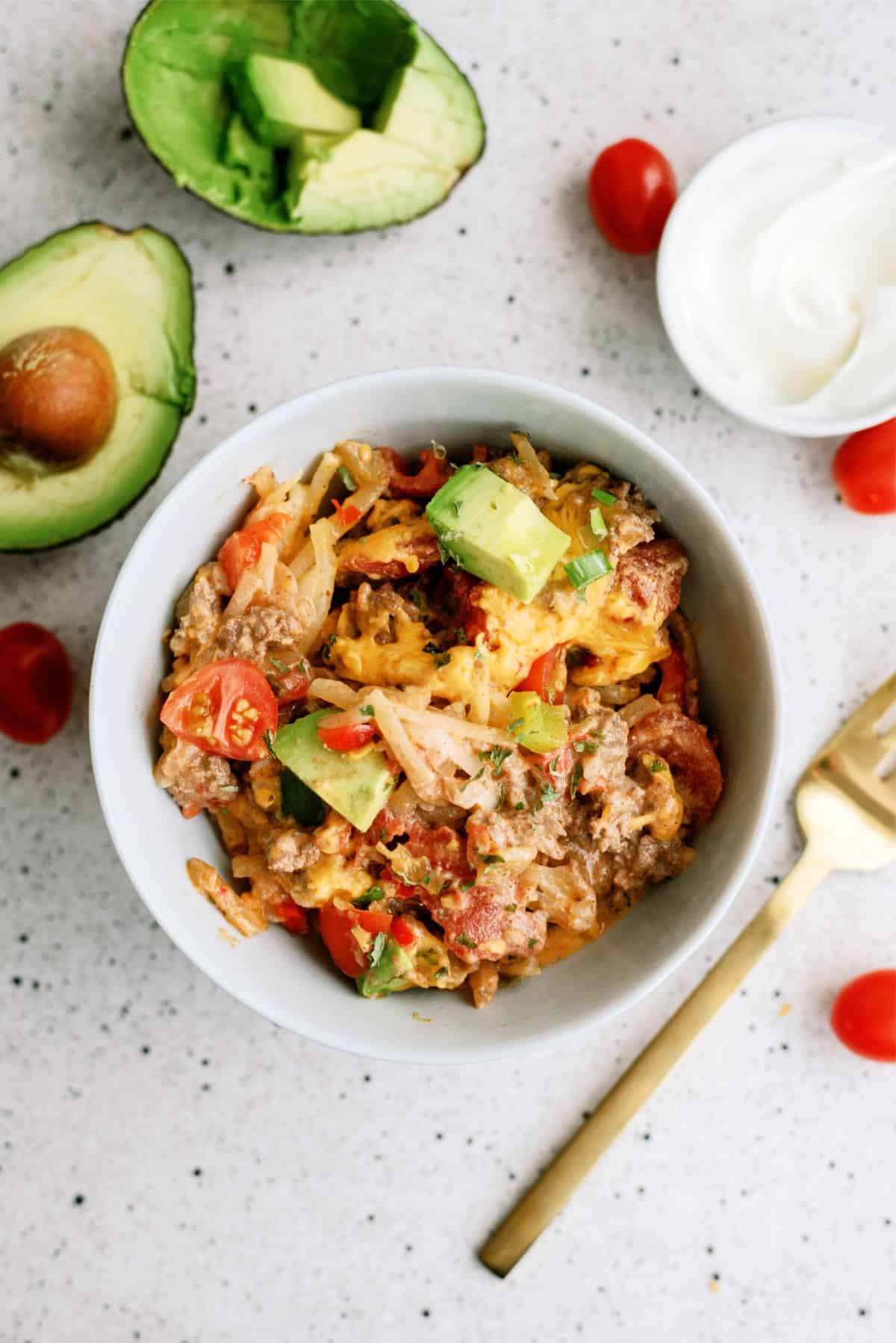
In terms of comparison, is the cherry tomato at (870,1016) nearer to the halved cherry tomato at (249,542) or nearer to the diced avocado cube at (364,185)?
the halved cherry tomato at (249,542)

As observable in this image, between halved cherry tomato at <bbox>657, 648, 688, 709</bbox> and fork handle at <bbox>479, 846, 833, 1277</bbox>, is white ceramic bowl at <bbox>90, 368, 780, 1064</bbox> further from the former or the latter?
fork handle at <bbox>479, 846, 833, 1277</bbox>

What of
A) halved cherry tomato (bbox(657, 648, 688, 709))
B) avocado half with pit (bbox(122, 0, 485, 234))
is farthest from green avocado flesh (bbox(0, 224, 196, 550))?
halved cherry tomato (bbox(657, 648, 688, 709))

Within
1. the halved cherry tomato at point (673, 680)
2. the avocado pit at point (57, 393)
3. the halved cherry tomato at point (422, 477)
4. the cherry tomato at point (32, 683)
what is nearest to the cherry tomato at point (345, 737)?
the halved cherry tomato at point (422, 477)

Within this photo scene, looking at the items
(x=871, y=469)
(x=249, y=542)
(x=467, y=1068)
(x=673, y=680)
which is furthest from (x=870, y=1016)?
(x=249, y=542)

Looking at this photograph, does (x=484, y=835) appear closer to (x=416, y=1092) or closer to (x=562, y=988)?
(x=562, y=988)

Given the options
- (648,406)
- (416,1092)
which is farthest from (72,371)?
(416,1092)

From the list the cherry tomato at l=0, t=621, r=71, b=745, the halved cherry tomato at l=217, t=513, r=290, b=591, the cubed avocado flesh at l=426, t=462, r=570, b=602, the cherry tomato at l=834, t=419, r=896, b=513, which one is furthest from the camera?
the cherry tomato at l=834, t=419, r=896, b=513

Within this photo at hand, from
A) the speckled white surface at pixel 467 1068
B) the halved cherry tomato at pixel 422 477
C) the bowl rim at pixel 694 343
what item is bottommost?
the speckled white surface at pixel 467 1068
